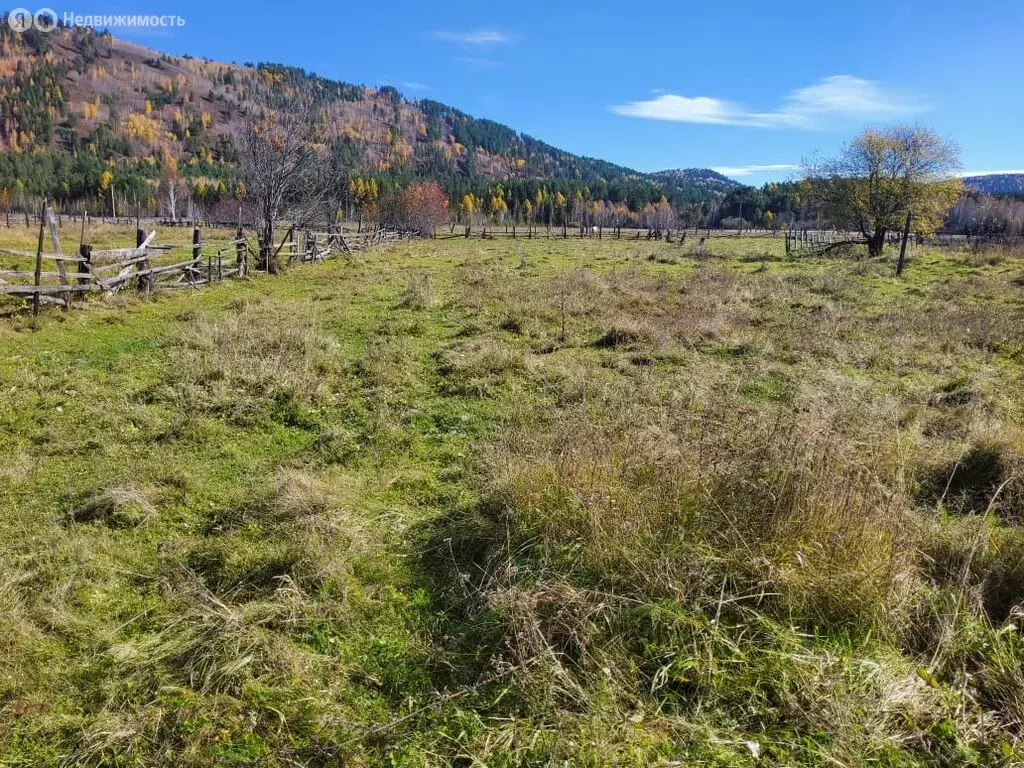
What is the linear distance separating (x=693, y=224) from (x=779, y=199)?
21.5 m

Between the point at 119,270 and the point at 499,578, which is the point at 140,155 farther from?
the point at 499,578

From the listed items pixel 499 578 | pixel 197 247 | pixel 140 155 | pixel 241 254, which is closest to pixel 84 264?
pixel 197 247

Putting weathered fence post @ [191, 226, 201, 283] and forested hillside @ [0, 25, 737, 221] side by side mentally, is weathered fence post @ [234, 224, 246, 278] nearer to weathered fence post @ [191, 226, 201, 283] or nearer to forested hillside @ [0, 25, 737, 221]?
weathered fence post @ [191, 226, 201, 283]

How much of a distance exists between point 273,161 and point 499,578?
22970 mm

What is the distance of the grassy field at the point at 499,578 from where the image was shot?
9.21 ft

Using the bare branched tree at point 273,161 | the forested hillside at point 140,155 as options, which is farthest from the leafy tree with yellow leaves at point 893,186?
the forested hillside at point 140,155

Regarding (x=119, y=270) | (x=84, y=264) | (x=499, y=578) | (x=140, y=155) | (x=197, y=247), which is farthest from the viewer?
(x=140, y=155)

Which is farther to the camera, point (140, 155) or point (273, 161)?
point (140, 155)

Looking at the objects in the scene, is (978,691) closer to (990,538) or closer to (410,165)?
(990,538)

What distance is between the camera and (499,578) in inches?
155

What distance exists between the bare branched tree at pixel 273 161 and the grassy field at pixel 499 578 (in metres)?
15.5

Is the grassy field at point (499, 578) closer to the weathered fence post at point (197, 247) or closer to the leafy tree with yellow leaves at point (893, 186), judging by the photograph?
the weathered fence post at point (197, 247)

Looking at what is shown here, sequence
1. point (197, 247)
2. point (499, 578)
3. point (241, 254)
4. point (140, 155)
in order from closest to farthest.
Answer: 1. point (499, 578)
2. point (197, 247)
3. point (241, 254)
4. point (140, 155)

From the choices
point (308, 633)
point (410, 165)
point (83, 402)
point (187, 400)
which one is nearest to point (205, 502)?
point (308, 633)
